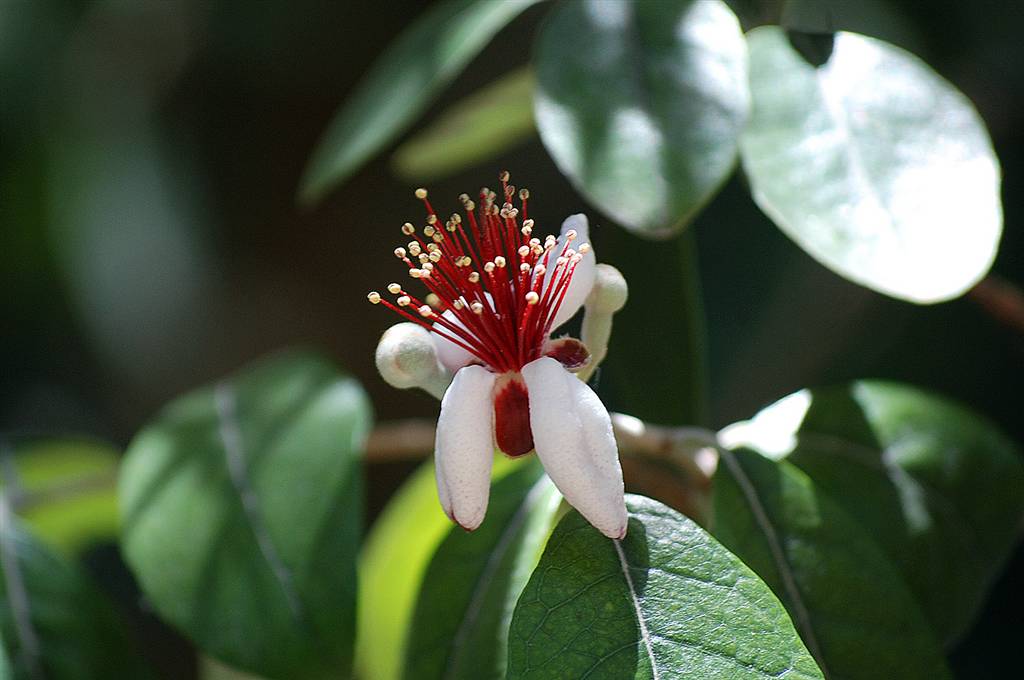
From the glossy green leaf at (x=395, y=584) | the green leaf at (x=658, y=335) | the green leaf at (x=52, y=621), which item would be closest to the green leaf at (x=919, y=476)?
the green leaf at (x=658, y=335)

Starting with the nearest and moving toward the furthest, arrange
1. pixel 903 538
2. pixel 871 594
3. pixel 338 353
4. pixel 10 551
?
pixel 871 594 → pixel 903 538 → pixel 10 551 → pixel 338 353

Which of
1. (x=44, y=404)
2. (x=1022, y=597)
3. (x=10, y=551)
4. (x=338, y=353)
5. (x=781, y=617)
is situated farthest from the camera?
(x=44, y=404)

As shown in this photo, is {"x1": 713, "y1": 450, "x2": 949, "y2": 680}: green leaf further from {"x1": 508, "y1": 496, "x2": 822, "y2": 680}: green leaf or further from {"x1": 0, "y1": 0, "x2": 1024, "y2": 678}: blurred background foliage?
{"x1": 0, "y1": 0, "x2": 1024, "y2": 678}: blurred background foliage

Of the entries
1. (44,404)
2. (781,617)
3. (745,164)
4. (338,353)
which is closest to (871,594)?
(781,617)

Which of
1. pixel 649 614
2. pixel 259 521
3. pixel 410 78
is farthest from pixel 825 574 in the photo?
pixel 410 78

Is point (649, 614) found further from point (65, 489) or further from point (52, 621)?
point (65, 489)

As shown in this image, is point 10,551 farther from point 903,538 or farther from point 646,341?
point 903,538

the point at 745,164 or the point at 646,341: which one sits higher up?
the point at 745,164
